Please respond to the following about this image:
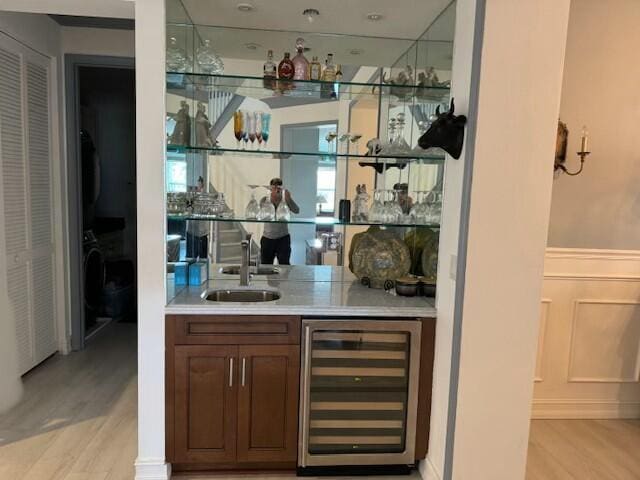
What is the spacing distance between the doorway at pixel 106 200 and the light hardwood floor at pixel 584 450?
143 inches

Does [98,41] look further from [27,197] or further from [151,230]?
[151,230]

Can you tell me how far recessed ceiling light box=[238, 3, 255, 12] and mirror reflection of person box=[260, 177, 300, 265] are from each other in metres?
0.97

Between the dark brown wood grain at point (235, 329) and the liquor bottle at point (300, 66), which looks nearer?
the dark brown wood grain at point (235, 329)

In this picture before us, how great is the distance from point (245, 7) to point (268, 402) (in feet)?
7.02

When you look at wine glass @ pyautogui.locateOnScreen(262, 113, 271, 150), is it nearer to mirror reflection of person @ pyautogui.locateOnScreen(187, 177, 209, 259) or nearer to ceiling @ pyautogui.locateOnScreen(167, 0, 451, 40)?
mirror reflection of person @ pyautogui.locateOnScreen(187, 177, 209, 259)

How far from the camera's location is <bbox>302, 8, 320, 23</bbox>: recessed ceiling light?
2480 millimetres

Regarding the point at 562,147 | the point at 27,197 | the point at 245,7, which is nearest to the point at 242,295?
the point at 245,7

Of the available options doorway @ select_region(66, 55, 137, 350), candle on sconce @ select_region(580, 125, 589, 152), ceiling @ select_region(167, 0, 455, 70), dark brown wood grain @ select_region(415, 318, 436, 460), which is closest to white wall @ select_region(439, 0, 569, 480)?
dark brown wood grain @ select_region(415, 318, 436, 460)

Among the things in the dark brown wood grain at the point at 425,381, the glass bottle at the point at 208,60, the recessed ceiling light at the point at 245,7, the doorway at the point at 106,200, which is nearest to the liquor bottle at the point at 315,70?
the recessed ceiling light at the point at 245,7

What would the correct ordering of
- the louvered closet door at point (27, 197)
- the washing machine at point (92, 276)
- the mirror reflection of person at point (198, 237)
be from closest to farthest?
1. the mirror reflection of person at point (198, 237)
2. the louvered closet door at point (27, 197)
3. the washing machine at point (92, 276)

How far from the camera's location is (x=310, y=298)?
2389 millimetres

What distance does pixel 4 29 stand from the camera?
9.36ft

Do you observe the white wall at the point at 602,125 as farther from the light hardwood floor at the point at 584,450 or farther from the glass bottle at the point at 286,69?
the glass bottle at the point at 286,69

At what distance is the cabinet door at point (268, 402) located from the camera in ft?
7.22
